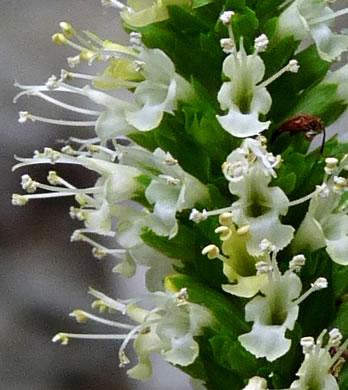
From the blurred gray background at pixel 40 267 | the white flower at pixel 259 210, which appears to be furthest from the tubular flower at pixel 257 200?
the blurred gray background at pixel 40 267

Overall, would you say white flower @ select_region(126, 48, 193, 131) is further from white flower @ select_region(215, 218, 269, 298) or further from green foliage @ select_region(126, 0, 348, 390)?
white flower @ select_region(215, 218, 269, 298)

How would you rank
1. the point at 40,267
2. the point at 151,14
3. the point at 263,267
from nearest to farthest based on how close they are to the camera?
the point at 263,267 < the point at 151,14 < the point at 40,267

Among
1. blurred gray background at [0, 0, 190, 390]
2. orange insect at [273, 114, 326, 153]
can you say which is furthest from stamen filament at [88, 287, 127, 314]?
blurred gray background at [0, 0, 190, 390]

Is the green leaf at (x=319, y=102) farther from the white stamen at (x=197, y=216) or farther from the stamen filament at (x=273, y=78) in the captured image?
the white stamen at (x=197, y=216)

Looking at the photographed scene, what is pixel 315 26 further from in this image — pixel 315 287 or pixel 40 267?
pixel 40 267

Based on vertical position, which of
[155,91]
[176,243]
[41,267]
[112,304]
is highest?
[155,91]

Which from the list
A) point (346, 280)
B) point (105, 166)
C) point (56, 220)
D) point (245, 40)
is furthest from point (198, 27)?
point (56, 220)

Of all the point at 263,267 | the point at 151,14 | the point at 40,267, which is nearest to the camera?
the point at 263,267

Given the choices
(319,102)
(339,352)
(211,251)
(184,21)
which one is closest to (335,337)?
(339,352)
